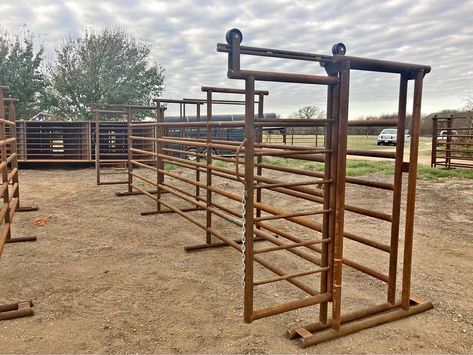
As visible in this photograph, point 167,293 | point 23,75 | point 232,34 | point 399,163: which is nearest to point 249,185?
point 232,34

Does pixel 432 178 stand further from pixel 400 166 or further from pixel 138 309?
pixel 138 309

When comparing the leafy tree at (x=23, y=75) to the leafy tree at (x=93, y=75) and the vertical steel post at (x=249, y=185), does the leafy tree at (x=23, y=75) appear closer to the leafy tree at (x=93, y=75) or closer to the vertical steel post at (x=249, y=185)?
the leafy tree at (x=93, y=75)

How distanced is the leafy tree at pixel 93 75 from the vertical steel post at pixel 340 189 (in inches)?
717

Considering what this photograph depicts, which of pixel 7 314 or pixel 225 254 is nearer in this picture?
pixel 7 314

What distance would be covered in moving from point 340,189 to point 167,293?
62.1 inches

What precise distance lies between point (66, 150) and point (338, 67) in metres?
11.5

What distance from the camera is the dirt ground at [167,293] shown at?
242 centimetres

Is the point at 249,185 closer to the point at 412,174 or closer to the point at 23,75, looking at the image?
the point at 412,174

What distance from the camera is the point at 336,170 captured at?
2.46 metres

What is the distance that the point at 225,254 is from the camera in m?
4.12

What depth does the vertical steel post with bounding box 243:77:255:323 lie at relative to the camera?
2209 millimetres

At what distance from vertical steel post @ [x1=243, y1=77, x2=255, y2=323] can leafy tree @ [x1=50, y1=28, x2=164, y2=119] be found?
18183 mm

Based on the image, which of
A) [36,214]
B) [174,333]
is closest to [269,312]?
[174,333]

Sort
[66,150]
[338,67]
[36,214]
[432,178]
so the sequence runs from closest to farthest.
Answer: [338,67], [36,214], [432,178], [66,150]
